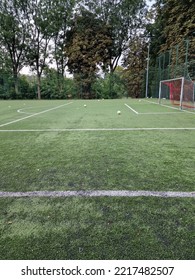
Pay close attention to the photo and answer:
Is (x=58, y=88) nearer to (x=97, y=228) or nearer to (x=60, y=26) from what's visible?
(x=60, y=26)

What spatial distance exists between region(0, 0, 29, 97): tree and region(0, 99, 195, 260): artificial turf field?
81.9ft

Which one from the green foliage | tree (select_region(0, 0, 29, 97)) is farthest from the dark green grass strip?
tree (select_region(0, 0, 29, 97))

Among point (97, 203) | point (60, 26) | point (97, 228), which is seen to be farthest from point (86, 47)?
point (97, 228)

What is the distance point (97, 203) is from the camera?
207 cm

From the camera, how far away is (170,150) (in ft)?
12.0

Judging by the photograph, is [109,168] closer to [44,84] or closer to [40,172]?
[40,172]

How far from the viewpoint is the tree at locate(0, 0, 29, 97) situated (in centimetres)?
2638

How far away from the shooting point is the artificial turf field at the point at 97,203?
4.92ft

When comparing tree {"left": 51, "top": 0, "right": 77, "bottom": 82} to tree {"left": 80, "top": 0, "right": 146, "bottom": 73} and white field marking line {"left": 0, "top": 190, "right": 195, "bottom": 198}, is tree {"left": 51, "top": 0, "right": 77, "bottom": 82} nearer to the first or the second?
tree {"left": 80, "top": 0, "right": 146, "bottom": 73}

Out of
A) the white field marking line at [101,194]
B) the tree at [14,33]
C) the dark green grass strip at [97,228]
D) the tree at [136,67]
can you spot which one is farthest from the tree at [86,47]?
the dark green grass strip at [97,228]

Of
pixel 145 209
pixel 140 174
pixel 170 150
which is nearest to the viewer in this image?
pixel 145 209

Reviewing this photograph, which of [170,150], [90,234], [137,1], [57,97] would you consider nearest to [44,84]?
[57,97]

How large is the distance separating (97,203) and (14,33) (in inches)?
1148

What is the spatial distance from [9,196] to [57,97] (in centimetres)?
2568
